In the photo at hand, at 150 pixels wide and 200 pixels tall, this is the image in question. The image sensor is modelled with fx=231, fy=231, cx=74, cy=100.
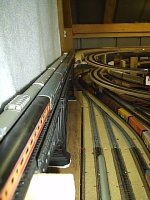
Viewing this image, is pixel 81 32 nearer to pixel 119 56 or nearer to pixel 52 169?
pixel 119 56

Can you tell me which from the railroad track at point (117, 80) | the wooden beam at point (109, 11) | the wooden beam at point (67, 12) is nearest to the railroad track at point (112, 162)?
the railroad track at point (117, 80)

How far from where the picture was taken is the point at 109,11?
398cm

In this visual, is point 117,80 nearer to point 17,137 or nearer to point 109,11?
point 109,11

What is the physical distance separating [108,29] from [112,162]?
3.24 metres

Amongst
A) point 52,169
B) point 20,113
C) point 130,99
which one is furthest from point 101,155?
point 130,99

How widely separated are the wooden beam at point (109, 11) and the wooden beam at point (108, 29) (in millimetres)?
114

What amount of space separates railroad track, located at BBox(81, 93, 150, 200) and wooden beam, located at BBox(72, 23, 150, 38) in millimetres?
2436

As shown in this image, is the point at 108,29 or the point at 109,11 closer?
the point at 109,11

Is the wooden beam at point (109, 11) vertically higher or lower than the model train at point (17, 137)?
higher

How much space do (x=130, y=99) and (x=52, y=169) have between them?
5.66 ft

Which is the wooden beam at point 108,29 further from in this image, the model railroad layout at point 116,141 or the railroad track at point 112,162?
the railroad track at point 112,162

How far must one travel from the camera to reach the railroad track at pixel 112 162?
121 centimetres

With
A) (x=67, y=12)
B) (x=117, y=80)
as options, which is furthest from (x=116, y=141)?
(x=67, y=12)

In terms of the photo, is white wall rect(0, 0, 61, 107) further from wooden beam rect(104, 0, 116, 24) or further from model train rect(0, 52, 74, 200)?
wooden beam rect(104, 0, 116, 24)
